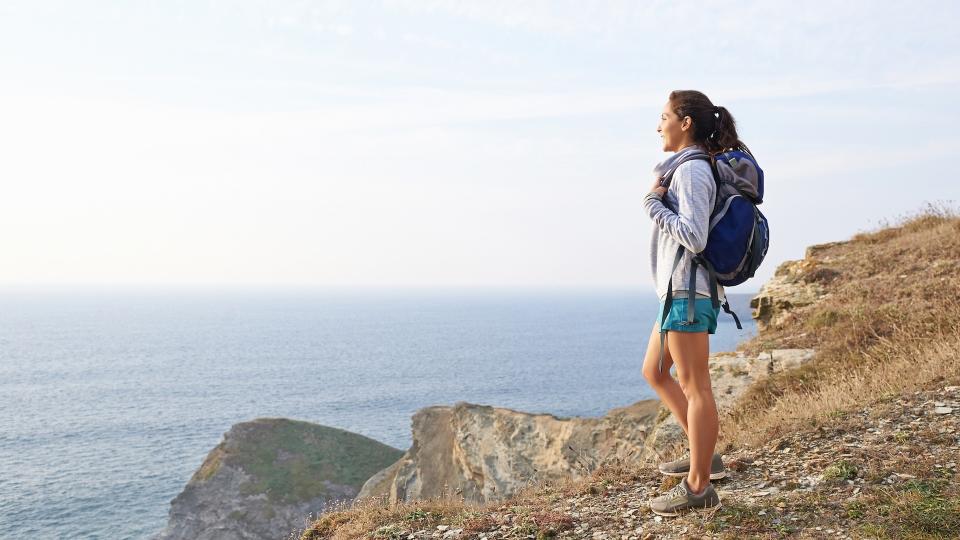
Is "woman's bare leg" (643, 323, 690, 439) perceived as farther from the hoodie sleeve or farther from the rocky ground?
the hoodie sleeve

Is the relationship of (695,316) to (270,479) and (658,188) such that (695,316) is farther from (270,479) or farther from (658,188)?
(270,479)

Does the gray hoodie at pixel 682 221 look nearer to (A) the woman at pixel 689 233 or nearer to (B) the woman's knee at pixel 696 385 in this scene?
(A) the woman at pixel 689 233

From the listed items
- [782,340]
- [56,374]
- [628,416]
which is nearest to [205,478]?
[628,416]

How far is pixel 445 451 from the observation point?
30.3 meters

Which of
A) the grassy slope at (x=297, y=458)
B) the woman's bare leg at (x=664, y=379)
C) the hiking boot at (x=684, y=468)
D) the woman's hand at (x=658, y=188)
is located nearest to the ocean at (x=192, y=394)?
the grassy slope at (x=297, y=458)

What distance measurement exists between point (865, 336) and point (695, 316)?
813cm

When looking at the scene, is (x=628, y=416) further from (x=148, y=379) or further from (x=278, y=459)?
(x=148, y=379)

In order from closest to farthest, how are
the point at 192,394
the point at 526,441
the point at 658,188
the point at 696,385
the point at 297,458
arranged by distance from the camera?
1. the point at 658,188
2. the point at 696,385
3. the point at 526,441
4. the point at 297,458
5. the point at 192,394

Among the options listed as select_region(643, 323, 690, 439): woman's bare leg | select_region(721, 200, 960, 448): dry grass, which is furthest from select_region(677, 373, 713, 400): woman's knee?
select_region(721, 200, 960, 448): dry grass

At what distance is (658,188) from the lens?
17.2 feet

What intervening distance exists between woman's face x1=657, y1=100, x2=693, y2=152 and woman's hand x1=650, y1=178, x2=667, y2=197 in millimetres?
311

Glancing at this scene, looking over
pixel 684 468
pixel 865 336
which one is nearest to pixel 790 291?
pixel 865 336

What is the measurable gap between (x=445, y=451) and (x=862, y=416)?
23958 millimetres

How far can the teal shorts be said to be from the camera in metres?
5.08
